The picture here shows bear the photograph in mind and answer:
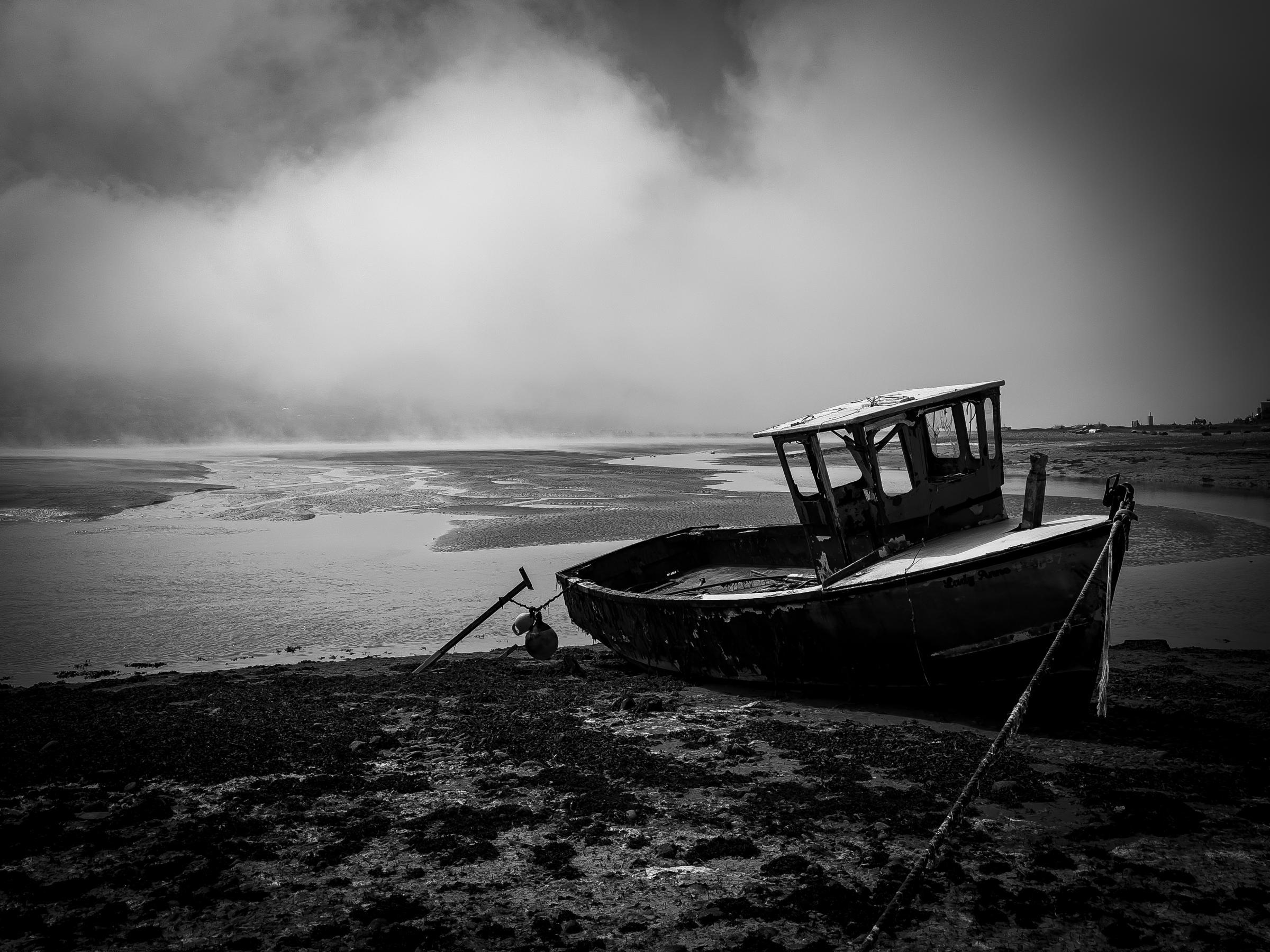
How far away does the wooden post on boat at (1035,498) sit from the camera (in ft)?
27.8

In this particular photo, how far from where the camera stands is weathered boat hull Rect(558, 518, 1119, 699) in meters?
7.32

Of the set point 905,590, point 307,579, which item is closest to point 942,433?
point 905,590

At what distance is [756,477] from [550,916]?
138ft

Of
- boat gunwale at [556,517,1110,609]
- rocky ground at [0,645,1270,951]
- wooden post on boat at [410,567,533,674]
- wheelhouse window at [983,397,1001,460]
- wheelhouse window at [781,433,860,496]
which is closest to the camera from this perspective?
rocky ground at [0,645,1270,951]

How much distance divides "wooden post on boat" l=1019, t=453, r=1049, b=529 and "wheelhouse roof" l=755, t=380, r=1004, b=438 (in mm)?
1179

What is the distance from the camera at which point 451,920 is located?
4773 mm

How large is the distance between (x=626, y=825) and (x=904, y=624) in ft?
12.3

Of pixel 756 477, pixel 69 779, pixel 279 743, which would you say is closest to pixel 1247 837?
pixel 279 743

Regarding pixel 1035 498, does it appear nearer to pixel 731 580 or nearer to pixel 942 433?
pixel 942 433

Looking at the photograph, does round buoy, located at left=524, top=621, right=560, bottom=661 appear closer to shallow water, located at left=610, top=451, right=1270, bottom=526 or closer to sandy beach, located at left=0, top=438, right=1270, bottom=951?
sandy beach, located at left=0, top=438, right=1270, bottom=951

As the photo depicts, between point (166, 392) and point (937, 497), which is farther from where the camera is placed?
point (166, 392)

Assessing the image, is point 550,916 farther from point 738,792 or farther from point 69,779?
point 69,779

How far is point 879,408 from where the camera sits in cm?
910

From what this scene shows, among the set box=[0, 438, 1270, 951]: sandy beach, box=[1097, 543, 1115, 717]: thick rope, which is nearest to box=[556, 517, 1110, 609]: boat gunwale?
box=[1097, 543, 1115, 717]: thick rope
